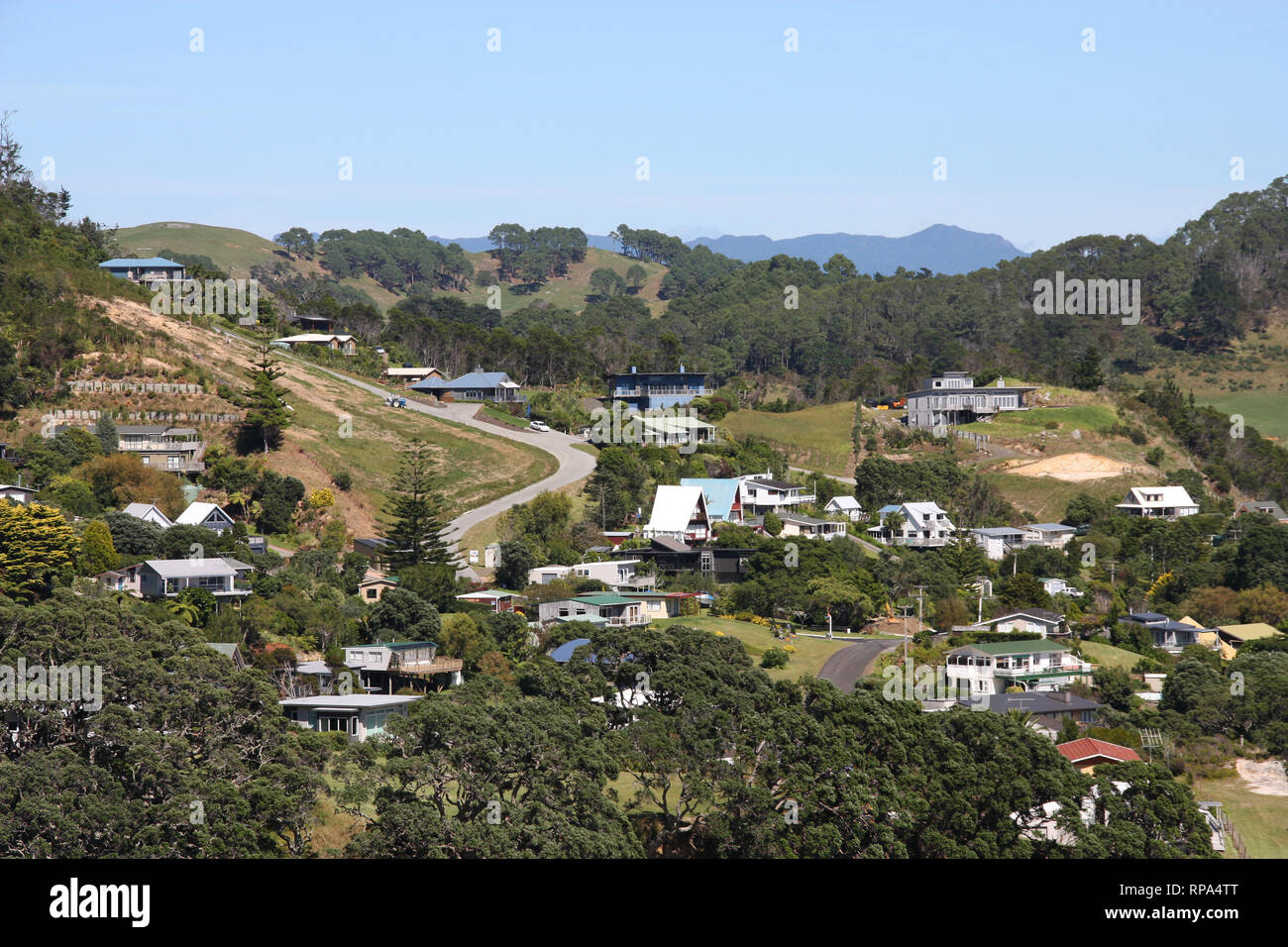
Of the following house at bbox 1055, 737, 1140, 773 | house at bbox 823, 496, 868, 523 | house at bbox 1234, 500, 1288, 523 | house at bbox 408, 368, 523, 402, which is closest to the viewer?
house at bbox 1055, 737, 1140, 773

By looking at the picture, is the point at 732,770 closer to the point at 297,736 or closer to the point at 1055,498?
the point at 297,736

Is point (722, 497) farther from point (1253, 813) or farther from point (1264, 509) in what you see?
point (1253, 813)

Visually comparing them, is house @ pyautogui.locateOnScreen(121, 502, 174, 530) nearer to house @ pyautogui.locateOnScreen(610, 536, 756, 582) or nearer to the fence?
the fence

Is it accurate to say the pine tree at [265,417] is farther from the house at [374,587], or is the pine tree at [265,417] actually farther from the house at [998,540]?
the house at [998,540]

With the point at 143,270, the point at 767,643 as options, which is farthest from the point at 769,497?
the point at 143,270

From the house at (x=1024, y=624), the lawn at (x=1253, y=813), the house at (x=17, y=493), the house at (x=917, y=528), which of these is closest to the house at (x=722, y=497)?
the house at (x=917, y=528)

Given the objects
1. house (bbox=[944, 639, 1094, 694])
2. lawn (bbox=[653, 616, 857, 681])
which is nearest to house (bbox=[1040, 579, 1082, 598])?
house (bbox=[944, 639, 1094, 694])
